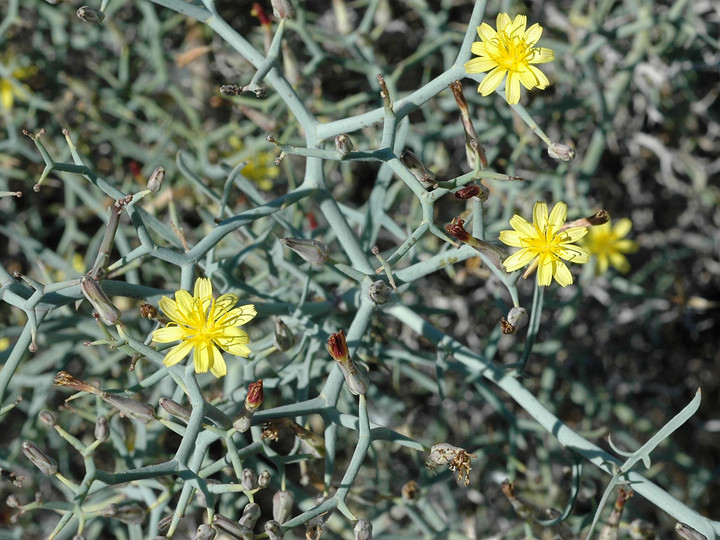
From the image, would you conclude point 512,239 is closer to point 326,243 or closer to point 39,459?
point 326,243

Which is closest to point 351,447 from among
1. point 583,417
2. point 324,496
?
point 583,417

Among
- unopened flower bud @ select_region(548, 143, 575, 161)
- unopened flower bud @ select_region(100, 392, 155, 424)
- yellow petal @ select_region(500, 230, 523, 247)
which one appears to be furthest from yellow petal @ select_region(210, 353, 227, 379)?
unopened flower bud @ select_region(548, 143, 575, 161)

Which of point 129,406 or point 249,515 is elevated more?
point 129,406

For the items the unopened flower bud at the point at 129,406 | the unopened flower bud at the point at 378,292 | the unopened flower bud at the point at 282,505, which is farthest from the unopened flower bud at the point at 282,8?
the unopened flower bud at the point at 282,505

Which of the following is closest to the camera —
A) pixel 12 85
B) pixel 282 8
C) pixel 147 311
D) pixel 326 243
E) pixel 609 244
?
pixel 147 311

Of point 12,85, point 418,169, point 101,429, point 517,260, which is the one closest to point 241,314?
point 101,429

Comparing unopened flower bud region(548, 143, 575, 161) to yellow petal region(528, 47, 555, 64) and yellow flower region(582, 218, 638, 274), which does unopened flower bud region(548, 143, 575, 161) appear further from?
yellow flower region(582, 218, 638, 274)

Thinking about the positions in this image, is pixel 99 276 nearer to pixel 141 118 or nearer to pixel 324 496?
pixel 324 496
